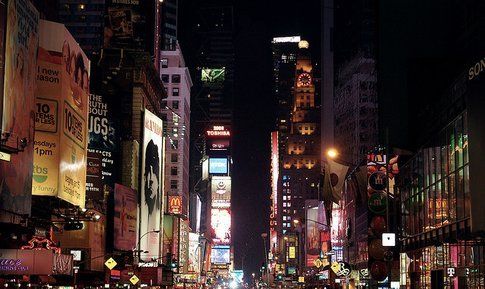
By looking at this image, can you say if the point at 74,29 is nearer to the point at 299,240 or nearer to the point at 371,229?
the point at 299,240

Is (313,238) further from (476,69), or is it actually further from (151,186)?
(476,69)

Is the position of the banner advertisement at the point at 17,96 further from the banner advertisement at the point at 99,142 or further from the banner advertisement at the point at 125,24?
the banner advertisement at the point at 125,24

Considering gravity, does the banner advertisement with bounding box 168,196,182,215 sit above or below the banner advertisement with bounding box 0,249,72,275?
above

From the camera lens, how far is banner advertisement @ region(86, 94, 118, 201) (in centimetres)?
7169

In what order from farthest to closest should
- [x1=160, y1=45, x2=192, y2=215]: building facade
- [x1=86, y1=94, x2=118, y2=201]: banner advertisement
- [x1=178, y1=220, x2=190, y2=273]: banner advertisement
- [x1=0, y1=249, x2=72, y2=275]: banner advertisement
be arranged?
[x1=160, y1=45, x2=192, y2=215]: building facade
[x1=178, y1=220, x2=190, y2=273]: banner advertisement
[x1=86, y1=94, x2=118, y2=201]: banner advertisement
[x1=0, y1=249, x2=72, y2=275]: banner advertisement

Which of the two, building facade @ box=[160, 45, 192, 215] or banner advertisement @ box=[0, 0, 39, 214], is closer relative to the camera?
banner advertisement @ box=[0, 0, 39, 214]

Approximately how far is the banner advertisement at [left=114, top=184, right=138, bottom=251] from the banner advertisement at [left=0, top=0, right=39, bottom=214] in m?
43.8

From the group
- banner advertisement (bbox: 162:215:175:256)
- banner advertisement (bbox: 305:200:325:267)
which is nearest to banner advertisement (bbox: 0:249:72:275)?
banner advertisement (bbox: 162:215:175:256)

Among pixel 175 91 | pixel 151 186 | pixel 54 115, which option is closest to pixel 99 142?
pixel 151 186

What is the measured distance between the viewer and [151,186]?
105875mm

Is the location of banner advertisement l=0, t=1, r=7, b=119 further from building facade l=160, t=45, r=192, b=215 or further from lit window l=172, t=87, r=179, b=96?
lit window l=172, t=87, r=179, b=96

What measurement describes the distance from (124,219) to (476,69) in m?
53.9

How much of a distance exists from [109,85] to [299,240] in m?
98.9

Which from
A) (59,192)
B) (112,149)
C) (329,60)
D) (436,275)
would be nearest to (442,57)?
(436,275)
